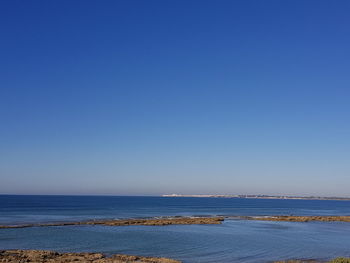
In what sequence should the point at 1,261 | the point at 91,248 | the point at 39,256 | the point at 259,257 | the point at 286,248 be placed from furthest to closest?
the point at 286,248 → the point at 91,248 → the point at 259,257 → the point at 39,256 → the point at 1,261

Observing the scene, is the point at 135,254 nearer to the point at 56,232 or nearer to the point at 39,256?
the point at 39,256

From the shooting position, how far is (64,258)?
112 ft

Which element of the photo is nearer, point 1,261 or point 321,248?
point 1,261

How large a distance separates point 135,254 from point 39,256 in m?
9.62

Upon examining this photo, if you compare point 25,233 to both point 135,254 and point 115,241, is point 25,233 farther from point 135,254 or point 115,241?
point 135,254

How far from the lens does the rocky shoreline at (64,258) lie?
109ft

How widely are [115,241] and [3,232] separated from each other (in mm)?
18850

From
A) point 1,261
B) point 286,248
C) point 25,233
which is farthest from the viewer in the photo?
point 25,233

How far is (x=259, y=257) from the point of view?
123 feet

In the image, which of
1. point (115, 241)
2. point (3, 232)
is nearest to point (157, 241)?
point (115, 241)

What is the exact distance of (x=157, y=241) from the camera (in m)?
47.5

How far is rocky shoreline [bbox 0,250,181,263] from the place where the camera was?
109 ft

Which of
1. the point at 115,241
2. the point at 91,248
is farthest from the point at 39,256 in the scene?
the point at 115,241

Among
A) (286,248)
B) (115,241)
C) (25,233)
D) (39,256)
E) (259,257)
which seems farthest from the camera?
(25,233)
